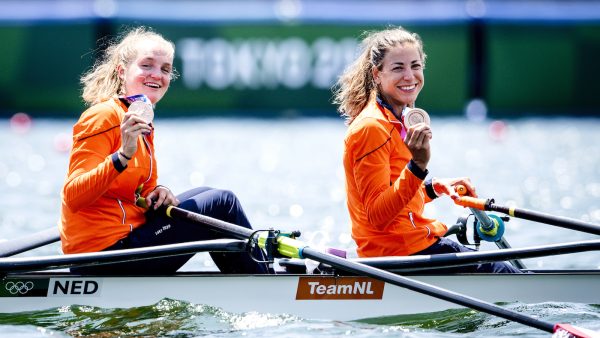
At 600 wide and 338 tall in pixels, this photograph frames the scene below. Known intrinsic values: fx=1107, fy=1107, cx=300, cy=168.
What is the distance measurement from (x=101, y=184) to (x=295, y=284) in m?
1.39

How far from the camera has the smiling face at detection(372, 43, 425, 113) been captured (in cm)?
666

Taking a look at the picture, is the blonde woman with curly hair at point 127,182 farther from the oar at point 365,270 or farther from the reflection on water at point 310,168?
the reflection on water at point 310,168

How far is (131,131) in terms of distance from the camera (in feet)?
A: 20.5

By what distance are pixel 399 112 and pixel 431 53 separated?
1465 cm

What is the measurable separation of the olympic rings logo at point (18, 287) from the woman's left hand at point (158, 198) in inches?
34.4

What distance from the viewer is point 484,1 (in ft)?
69.5

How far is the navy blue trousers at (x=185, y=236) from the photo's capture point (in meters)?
6.79

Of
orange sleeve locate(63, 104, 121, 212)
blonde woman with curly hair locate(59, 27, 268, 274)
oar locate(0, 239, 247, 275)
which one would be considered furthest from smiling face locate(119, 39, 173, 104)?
oar locate(0, 239, 247, 275)

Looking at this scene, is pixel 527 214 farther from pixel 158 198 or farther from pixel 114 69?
pixel 114 69

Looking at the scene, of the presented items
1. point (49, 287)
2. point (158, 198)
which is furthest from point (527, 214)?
point (49, 287)

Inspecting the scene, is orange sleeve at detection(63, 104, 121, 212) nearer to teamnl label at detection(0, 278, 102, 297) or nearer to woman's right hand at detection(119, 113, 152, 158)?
woman's right hand at detection(119, 113, 152, 158)

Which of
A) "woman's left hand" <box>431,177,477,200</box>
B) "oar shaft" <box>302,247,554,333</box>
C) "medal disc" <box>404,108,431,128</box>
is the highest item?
"medal disc" <box>404,108,431,128</box>

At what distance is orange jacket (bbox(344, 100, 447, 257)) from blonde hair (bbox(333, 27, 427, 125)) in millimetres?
177

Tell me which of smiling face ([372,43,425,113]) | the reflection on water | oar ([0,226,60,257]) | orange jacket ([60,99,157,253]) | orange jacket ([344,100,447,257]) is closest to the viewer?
orange jacket ([60,99,157,253])
